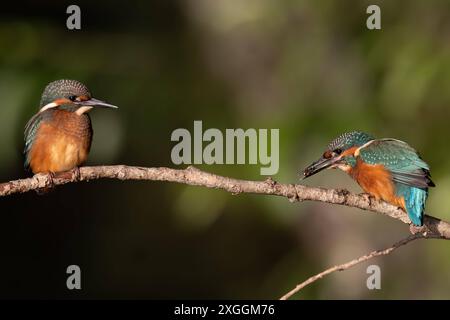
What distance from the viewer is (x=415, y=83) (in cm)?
533

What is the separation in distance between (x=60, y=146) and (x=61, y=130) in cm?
10

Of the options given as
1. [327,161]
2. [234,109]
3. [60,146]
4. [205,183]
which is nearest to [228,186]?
[205,183]

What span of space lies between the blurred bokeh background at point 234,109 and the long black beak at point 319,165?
3.12 feet

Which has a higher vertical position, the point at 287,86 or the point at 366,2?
the point at 366,2

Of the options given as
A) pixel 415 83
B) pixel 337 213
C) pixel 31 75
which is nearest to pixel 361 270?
pixel 337 213

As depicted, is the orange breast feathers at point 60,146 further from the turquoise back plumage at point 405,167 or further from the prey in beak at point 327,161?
the turquoise back plumage at point 405,167

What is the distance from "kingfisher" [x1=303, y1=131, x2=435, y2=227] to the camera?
4176 millimetres

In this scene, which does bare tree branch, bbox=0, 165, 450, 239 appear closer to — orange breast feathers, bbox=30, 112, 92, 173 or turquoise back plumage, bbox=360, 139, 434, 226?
turquoise back plumage, bbox=360, 139, 434, 226

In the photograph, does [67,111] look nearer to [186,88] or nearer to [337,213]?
[186,88]

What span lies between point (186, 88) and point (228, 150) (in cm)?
101

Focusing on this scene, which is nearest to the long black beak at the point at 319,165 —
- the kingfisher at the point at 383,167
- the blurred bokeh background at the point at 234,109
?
the kingfisher at the point at 383,167

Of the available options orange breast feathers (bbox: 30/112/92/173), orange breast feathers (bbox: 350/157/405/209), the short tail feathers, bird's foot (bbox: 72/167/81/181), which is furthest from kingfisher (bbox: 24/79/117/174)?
the short tail feathers

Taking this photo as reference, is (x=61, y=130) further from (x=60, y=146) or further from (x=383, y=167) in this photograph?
(x=383, y=167)

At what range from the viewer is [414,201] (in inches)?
159
